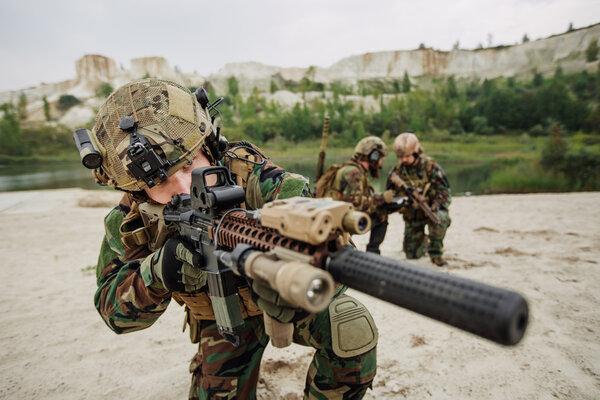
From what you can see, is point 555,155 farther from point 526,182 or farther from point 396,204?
point 396,204

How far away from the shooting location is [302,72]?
8788 cm

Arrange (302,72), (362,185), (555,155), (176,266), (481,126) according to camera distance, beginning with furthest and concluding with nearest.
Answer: (302,72) → (481,126) → (555,155) → (362,185) → (176,266)

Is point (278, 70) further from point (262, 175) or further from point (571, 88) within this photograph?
point (262, 175)

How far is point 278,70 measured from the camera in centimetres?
8712

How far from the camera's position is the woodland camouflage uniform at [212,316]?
6.25 ft

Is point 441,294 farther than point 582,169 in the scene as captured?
No

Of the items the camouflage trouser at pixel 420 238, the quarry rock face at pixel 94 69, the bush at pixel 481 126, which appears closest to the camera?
the camouflage trouser at pixel 420 238

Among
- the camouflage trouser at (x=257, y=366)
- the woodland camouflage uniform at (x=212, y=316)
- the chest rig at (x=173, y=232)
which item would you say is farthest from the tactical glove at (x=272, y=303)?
the chest rig at (x=173, y=232)

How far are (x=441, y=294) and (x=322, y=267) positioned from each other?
402 mm

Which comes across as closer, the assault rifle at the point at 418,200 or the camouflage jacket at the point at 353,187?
the camouflage jacket at the point at 353,187

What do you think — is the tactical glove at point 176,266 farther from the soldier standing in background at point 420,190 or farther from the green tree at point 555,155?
the green tree at point 555,155

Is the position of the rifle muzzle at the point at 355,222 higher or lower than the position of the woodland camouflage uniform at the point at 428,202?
higher

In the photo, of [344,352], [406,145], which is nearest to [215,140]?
[344,352]

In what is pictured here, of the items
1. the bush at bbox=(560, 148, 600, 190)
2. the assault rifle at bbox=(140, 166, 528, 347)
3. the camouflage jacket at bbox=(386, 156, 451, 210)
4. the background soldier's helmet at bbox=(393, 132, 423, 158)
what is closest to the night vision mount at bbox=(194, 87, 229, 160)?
the assault rifle at bbox=(140, 166, 528, 347)
